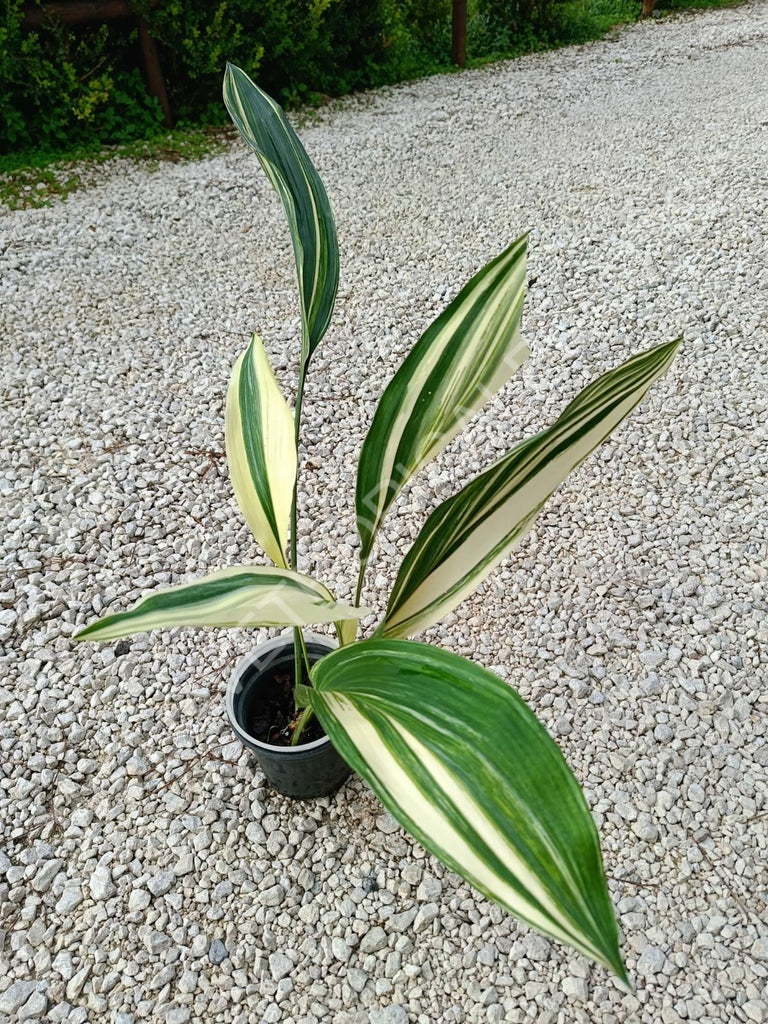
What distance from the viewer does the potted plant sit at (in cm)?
55

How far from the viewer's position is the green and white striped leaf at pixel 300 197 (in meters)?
0.96

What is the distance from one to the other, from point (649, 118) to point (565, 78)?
2.62 feet

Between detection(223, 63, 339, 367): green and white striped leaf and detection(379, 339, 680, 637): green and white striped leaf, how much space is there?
11.0 inches

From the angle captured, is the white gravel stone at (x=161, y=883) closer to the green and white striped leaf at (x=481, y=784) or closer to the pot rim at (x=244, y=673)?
the pot rim at (x=244, y=673)

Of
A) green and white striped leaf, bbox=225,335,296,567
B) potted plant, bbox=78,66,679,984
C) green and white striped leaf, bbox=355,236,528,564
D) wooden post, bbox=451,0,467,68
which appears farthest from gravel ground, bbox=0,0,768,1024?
wooden post, bbox=451,0,467,68

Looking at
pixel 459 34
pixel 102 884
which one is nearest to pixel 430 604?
pixel 102 884

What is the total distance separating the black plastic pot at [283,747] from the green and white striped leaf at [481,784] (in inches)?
18.9

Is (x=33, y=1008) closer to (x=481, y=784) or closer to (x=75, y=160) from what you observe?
(x=481, y=784)

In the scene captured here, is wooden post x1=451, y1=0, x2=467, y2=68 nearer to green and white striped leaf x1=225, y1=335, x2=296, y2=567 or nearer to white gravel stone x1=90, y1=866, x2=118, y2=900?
green and white striped leaf x1=225, y1=335, x2=296, y2=567

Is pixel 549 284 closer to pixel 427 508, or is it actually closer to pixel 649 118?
pixel 427 508

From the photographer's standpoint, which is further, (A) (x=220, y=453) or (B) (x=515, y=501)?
(A) (x=220, y=453)

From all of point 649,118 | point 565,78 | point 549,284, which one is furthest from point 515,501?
point 565,78

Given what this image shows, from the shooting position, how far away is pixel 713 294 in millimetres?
2574

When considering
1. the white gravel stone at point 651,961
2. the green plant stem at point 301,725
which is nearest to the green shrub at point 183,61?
the green plant stem at point 301,725
